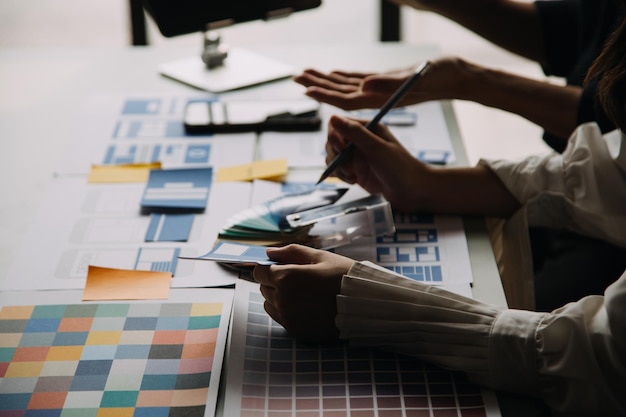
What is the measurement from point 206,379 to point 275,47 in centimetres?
109

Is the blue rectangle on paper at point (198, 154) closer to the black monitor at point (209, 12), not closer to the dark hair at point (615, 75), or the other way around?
the black monitor at point (209, 12)

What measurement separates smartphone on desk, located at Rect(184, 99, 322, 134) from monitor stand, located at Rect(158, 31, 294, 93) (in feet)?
0.29

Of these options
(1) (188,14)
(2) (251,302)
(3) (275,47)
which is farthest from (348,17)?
(2) (251,302)

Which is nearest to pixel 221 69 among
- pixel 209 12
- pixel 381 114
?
pixel 209 12

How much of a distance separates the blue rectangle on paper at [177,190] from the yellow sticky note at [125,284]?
0.18 meters

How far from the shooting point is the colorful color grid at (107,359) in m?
0.82

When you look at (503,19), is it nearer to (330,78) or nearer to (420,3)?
(420,3)

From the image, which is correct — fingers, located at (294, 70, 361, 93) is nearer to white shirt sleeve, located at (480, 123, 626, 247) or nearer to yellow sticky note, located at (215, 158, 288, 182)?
yellow sticky note, located at (215, 158, 288, 182)

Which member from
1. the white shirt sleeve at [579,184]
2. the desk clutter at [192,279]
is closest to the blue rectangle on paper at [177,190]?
the desk clutter at [192,279]

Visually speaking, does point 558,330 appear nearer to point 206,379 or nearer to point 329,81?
point 206,379

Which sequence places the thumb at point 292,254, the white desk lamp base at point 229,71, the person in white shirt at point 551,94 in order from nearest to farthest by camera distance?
the thumb at point 292,254 < the person in white shirt at point 551,94 < the white desk lamp base at point 229,71

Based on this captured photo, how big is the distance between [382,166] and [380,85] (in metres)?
0.24

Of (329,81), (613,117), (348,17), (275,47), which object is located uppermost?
(613,117)

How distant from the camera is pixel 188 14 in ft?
4.96
